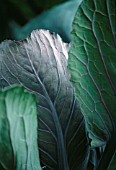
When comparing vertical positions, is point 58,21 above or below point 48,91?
above

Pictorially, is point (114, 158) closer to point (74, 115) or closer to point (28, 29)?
point (74, 115)

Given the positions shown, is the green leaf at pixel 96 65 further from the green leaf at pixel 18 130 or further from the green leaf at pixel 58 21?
the green leaf at pixel 58 21

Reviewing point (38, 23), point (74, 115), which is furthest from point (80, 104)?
point (38, 23)

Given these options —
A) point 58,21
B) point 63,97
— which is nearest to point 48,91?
point 63,97

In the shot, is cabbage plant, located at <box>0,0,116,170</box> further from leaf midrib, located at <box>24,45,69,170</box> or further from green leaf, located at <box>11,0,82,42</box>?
green leaf, located at <box>11,0,82,42</box>

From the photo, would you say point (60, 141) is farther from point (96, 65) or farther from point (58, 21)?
point (58, 21)
